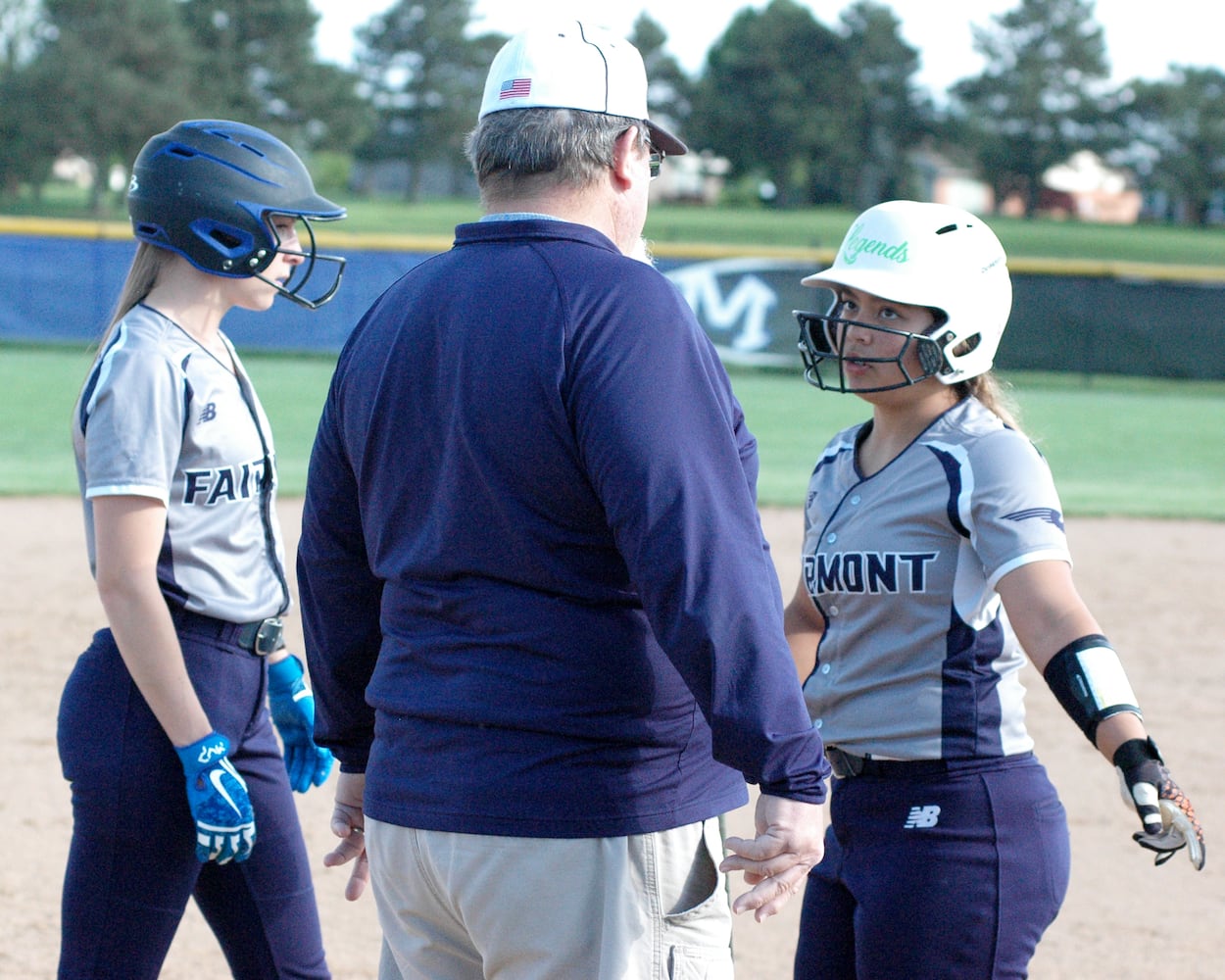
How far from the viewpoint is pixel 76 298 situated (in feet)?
69.0

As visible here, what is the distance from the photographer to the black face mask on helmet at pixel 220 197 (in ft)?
10.2

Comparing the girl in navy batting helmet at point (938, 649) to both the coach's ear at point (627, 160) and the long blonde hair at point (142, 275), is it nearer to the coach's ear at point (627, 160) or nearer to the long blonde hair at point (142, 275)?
the coach's ear at point (627, 160)

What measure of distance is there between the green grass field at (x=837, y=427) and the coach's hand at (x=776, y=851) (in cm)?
818

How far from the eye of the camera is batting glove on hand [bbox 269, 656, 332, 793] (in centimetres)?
353

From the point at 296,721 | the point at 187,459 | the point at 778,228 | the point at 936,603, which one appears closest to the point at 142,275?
the point at 187,459

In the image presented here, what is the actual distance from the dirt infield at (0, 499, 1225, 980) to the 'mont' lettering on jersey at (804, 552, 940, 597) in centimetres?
62

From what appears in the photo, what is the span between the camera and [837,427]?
51.2 feet

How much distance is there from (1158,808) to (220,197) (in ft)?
7.18

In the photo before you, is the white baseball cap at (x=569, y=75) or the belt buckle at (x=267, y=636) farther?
the belt buckle at (x=267, y=636)

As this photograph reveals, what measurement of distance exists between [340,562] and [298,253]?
1165 millimetres

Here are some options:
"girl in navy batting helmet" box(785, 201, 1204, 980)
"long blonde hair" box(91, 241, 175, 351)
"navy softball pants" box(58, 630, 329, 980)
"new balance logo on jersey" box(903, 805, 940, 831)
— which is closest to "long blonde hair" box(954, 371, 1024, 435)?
"girl in navy batting helmet" box(785, 201, 1204, 980)

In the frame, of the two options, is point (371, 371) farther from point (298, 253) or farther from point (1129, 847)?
point (1129, 847)

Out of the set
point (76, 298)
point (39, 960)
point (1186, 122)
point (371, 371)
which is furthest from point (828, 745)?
point (1186, 122)

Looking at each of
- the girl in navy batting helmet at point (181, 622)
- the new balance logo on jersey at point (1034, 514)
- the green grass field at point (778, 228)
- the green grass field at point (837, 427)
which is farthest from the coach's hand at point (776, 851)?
the green grass field at point (778, 228)
